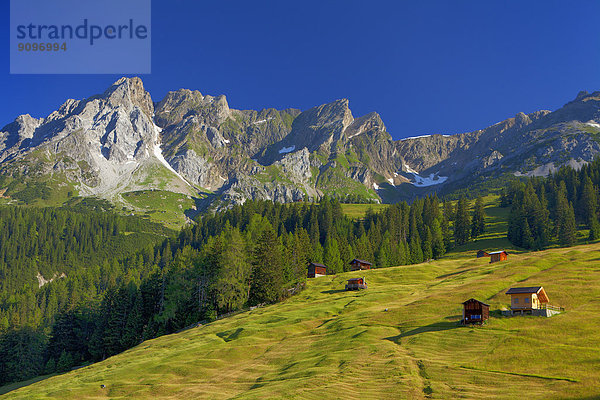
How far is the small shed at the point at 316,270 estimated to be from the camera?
12300 centimetres

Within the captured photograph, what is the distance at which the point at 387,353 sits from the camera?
46000 millimetres

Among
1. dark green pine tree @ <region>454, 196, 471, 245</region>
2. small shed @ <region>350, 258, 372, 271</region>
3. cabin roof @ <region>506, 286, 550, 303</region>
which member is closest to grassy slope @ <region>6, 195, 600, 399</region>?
cabin roof @ <region>506, 286, 550, 303</region>

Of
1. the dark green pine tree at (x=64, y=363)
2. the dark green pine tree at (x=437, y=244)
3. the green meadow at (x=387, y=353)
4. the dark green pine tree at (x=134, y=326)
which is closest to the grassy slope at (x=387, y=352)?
the green meadow at (x=387, y=353)

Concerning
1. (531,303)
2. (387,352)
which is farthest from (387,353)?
(531,303)

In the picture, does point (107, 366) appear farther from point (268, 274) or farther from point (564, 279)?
point (564, 279)

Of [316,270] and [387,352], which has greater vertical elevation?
[316,270]

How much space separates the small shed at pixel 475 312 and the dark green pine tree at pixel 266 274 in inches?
1955

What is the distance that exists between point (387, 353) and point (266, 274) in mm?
54952

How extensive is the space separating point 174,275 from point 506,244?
4597 inches

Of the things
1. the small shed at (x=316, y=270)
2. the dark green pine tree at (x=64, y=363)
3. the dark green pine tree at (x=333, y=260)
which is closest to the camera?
the dark green pine tree at (x=64, y=363)

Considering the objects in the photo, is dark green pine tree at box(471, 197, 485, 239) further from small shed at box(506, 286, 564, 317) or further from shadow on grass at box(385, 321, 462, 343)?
shadow on grass at box(385, 321, 462, 343)

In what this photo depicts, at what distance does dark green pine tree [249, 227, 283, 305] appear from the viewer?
9612 centimetres

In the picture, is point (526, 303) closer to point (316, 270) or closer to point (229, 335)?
point (229, 335)

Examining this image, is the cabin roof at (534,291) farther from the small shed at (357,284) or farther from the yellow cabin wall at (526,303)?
Answer: the small shed at (357,284)
